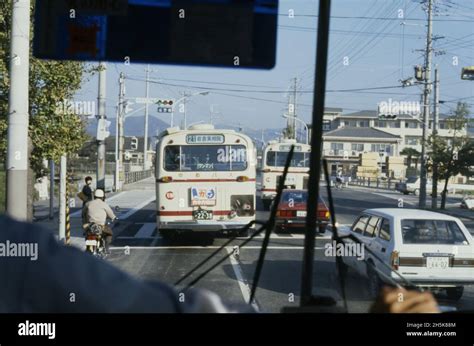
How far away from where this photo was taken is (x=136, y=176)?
1644 cm

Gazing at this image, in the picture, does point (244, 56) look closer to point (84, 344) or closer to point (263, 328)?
point (263, 328)

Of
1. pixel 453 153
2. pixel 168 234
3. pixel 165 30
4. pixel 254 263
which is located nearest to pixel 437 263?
pixel 254 263

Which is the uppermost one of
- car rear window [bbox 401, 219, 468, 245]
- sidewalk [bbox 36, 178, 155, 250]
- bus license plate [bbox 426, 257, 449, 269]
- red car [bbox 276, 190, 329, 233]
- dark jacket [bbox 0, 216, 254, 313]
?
dark jacket [bbox 0, 216, 254, 313]

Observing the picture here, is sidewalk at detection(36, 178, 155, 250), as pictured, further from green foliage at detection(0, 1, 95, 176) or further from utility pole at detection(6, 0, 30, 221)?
utility pole at detection(6, 0, 30, 221)

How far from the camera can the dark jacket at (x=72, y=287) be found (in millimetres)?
1074

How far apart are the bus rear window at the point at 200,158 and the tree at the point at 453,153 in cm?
635

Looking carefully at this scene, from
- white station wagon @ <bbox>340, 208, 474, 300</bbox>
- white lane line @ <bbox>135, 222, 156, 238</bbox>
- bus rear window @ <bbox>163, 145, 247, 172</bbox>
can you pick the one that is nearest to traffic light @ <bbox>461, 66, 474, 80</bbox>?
white station wagon @ <bbox>340, 208, 474, 300</bbox>

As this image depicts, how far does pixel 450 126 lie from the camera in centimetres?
1736

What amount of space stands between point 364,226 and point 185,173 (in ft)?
17.7

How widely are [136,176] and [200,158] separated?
23.3ft

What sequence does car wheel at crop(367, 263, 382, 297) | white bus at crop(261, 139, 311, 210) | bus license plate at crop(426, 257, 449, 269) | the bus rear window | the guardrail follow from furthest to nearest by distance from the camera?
1. the guardrail
2. the bus rear window
3. bus license plate at crop(426, 257, 449, 269)
4. car wheel at crop(367, 263, 382, 297)
5. white bus at crop(261, 139, 311, 210)

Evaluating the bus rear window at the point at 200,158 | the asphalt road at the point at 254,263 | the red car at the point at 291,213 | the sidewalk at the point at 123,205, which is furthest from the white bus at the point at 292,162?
the bus rear window at the point at 200,158

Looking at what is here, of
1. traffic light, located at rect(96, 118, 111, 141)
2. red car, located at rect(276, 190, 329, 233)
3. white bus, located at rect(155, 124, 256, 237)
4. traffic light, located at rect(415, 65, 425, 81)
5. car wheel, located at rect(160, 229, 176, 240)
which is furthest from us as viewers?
car wheel, located at rect(160, 229, 176, 240)

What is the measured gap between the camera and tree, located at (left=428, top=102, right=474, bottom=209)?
15.0 meters
